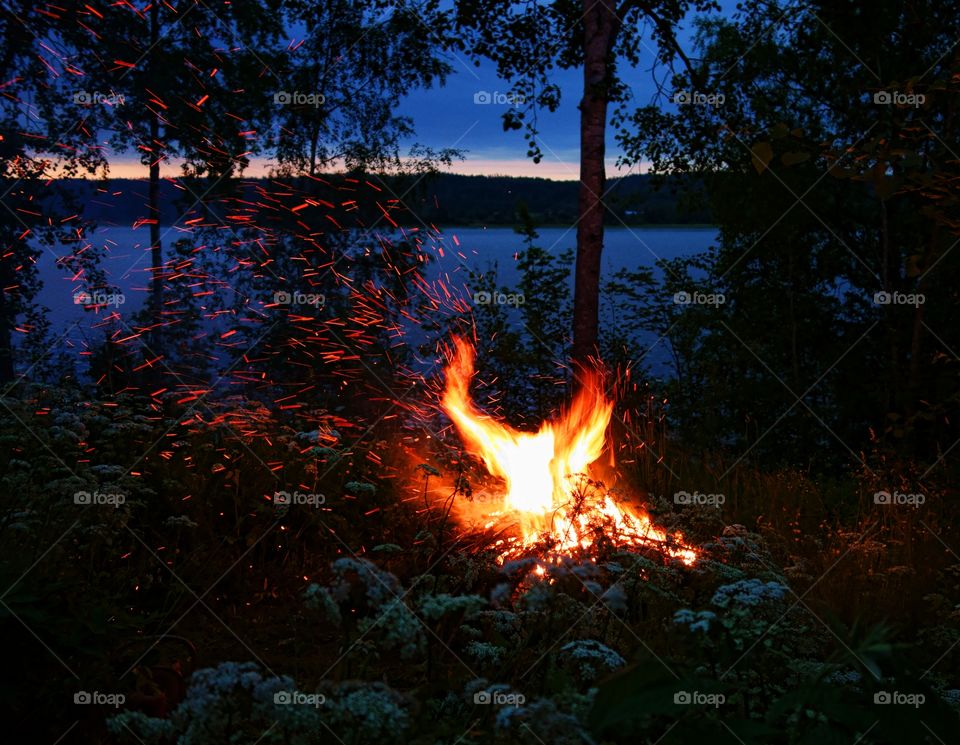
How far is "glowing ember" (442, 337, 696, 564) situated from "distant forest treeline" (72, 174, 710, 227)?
2.67 m

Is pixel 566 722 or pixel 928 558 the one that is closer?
pixel 566 722

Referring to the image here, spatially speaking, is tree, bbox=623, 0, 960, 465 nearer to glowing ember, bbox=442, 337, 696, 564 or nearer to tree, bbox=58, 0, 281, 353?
glowing ember, bbox=442, 337, 696, 564

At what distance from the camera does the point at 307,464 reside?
633 cm

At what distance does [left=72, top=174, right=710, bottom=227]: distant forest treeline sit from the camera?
10547mm

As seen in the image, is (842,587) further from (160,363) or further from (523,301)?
(160,363)

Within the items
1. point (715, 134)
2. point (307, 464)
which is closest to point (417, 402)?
point (307, 464)

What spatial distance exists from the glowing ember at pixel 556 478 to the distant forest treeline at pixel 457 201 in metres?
2.67

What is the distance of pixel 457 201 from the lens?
1145 cm

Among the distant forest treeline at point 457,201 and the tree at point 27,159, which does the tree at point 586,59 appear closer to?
the distant forest treeline at point 457,201

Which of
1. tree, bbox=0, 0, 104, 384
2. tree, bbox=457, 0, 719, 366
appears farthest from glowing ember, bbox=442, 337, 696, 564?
tree, bbox=0, 0, 104, 384

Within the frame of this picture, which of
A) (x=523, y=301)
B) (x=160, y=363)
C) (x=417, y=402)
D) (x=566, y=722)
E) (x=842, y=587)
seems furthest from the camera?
(x=160, y=363)

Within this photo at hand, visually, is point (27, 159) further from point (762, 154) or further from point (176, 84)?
point (762, 154)

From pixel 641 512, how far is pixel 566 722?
436 cm

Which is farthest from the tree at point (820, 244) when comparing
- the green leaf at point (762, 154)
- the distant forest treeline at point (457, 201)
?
the green leaf at point (762, 154)
